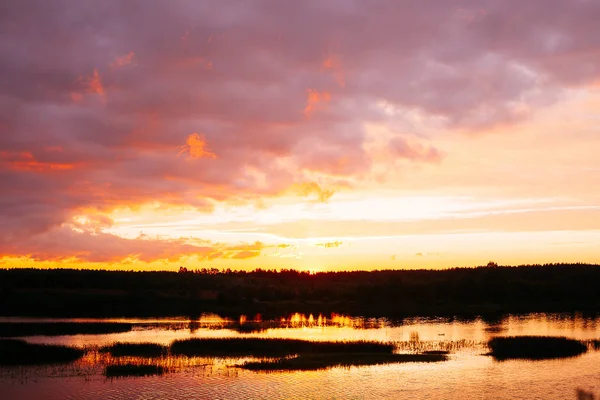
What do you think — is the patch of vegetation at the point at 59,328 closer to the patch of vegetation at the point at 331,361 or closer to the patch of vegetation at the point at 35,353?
the patch of vegetation at the point at 35,353

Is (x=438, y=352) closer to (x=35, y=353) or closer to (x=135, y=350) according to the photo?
(x=135, y=350)

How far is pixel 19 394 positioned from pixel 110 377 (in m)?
7.17

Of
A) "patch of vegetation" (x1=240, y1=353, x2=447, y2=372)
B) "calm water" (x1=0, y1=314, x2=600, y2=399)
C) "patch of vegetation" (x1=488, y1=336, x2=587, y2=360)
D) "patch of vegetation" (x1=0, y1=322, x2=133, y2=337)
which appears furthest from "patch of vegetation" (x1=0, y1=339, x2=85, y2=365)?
"patch of vegetation" (x1=488, y1=336, x2=587, y2=360)

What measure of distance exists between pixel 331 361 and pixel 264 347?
10007mm

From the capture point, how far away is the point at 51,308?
403ft

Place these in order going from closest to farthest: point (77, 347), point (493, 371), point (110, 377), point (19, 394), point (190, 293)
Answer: point (19, 394) → point (110, 377) → point (493, 371) → point (77, 347) → point (190, 293)

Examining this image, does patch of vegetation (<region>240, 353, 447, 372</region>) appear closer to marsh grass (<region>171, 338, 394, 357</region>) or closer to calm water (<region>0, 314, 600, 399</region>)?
Answer: calm water (<region>0, 314, 600, 399</region>)

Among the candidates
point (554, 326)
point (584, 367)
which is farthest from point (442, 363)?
point (554, 326)

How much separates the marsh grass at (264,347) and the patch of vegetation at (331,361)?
2.68 metres

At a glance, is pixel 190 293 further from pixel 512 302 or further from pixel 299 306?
pixel 512 302

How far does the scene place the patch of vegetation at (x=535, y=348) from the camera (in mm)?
57188

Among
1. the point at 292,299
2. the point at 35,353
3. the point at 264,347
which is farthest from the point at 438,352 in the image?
the point at 292,299

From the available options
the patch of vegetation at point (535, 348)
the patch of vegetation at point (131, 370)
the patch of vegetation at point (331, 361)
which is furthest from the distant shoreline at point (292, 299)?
the patch of vegetation at point (131, 370)

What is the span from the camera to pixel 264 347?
61.7 m
